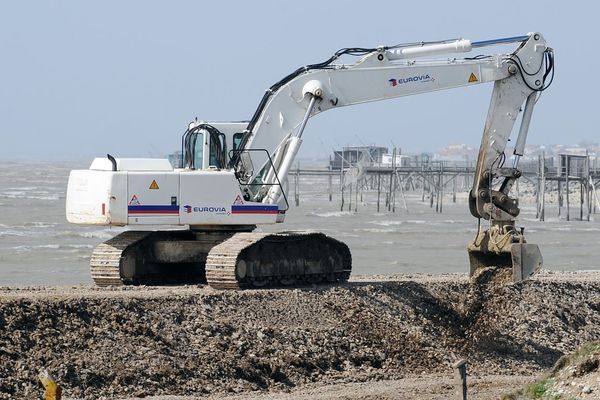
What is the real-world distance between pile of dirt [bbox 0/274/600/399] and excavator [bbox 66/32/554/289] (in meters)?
0.71

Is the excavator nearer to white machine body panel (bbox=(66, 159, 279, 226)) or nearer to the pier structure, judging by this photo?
white machine body panel (bbox=(66, 159, 279, 226))

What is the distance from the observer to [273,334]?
19422 mm

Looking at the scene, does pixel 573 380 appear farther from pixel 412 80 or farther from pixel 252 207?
pixel 412 80

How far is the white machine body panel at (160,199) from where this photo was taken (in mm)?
21500

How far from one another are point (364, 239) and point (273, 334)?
30980 millimetres

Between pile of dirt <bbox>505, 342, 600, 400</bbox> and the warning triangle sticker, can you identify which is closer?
pile of dirt <bbox>505, 342, 600, 400</bbox>

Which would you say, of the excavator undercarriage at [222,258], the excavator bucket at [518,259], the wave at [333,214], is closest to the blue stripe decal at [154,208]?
the excavator undercarriage at [222,258]

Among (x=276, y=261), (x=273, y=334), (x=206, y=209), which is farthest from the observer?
(x=276, y=261)

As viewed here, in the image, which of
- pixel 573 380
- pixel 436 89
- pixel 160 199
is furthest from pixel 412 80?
pixel 573 380

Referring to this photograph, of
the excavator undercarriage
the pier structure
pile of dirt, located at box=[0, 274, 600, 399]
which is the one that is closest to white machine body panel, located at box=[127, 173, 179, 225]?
the excavator undercarriage

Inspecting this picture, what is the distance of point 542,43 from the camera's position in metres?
23.1

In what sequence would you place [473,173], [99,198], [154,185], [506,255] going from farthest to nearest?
[473,173] < [506,255] < [154,185] < [99,198]

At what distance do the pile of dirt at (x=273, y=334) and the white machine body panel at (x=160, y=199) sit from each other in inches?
44.9

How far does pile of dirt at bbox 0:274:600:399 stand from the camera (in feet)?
57.5
